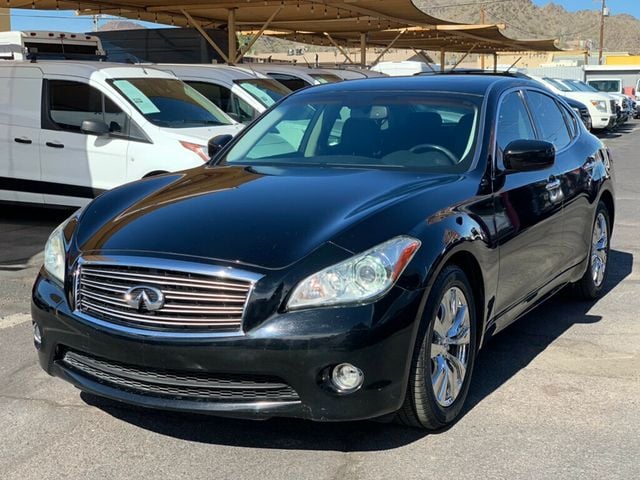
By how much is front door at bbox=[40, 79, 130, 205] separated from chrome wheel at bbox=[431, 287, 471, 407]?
5.64m

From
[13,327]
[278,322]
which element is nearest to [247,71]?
[13,327]

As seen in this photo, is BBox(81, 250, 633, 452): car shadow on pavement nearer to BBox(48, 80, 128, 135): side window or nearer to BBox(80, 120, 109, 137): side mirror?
BBox(80, 120, 109, 137): side mirror

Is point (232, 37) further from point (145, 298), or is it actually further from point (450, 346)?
point (145, 298)

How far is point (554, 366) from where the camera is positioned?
4.77 m

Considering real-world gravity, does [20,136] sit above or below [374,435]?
above

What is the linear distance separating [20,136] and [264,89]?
4.17 m

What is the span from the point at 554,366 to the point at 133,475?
97.4 inches

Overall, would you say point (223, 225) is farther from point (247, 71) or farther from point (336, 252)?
point (247, 71)

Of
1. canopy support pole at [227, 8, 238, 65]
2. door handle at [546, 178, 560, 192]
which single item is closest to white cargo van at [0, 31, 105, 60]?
canopy support pole at [227, 8, 238, 65]

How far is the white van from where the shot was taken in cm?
878

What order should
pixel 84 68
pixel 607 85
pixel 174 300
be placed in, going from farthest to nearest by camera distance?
pixel 607 85 < pixel 84 68 < pixel 174 300

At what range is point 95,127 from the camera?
28.7ft

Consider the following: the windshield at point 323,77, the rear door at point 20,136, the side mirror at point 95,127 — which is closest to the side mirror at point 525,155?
the side mirror at point 95,127

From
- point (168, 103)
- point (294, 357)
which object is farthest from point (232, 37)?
point (294, 357)
